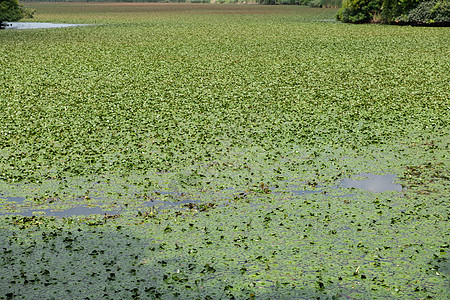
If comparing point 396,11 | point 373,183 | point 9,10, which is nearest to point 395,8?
point 396,11

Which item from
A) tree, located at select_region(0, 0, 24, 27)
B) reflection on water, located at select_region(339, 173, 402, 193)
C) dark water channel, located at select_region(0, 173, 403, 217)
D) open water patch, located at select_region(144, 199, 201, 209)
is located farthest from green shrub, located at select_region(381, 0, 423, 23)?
open water patch, located at select_region(144, 199, 201, 209)

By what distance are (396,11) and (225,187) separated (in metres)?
34.0

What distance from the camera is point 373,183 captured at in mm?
7430

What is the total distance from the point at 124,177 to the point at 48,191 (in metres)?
1.03

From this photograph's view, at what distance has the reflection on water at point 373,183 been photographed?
285 inches

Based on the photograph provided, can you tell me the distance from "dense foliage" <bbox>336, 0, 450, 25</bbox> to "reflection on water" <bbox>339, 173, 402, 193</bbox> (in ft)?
101

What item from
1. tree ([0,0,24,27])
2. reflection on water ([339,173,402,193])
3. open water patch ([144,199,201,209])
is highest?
tree ([0,0,24,27])

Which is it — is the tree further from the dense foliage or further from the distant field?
the distant field

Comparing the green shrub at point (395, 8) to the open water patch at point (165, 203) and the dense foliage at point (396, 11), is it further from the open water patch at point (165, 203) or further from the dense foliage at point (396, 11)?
the open water patch at point (165, 203)

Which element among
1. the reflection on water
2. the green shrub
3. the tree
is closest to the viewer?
the reflection on water

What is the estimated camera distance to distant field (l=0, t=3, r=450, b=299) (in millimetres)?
5004

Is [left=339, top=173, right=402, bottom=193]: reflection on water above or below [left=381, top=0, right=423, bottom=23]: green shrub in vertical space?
below

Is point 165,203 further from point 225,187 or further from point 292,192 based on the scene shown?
point 292,192

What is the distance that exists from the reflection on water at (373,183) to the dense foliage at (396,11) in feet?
101
